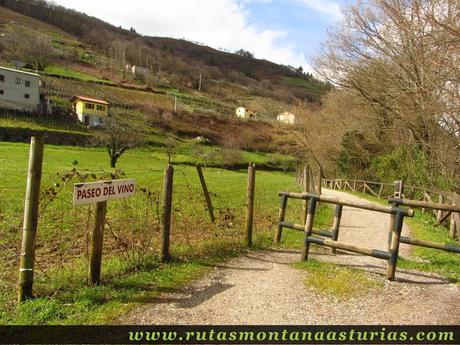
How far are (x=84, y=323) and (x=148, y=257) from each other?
2.34 m

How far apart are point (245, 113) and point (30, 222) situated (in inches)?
4183

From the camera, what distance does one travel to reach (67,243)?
8.23 metres

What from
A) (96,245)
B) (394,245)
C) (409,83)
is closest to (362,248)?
(394,245)

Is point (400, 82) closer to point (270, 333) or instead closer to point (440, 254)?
point (440, 254)

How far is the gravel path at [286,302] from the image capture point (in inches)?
189

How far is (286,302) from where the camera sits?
210 inches

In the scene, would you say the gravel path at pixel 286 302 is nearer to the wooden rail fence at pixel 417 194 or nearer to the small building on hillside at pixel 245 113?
the wooden rail fence at pixel 417 194

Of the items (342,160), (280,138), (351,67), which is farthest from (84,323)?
(280,138)

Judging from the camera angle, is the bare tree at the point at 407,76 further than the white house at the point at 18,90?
No

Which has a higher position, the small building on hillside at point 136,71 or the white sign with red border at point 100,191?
the small building on hillside at point 136,71

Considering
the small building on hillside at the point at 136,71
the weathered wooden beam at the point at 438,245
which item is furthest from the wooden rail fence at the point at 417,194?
the small building on hillside at the point at 136,71

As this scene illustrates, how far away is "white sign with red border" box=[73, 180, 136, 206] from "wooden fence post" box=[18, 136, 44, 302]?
0.46 meters

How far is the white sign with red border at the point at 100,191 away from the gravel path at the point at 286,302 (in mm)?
1546

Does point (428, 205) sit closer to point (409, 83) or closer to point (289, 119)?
point (409, 83)
